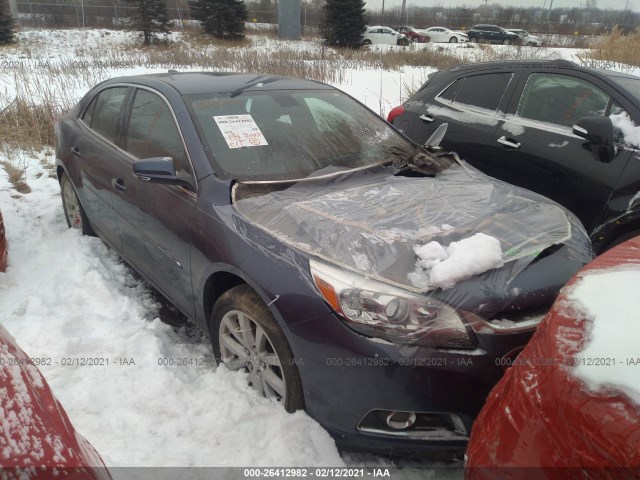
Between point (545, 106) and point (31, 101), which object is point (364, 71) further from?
point (545, 106)

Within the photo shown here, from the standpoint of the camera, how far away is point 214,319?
2.33 m

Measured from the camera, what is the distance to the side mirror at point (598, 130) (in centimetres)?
314

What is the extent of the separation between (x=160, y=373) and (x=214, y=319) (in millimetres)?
440

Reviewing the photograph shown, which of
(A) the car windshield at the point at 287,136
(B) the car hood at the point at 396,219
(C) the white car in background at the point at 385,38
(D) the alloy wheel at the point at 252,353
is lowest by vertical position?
(D) the alloy wheel at the point at 252,353

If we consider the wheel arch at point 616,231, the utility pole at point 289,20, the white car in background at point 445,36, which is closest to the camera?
the wheel arch at point 616,231

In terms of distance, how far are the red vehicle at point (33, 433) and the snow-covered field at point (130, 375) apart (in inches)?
31.0

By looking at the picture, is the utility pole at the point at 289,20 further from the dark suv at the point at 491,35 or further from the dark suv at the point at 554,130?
the dark suv at the point at 554,130

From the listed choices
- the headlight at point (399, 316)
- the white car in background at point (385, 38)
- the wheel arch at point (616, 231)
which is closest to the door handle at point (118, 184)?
the headlight at point (399, 316)

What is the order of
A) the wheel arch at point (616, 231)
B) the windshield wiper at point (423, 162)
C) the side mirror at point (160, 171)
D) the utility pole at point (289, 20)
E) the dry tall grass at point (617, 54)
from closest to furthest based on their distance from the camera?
the side mirror at point (160, 171), the windshield wiper at point (423, 162), the wheel arch at point (616, 231), the dry tall grass at point (617, 54), the utility pole at point (289, 20)

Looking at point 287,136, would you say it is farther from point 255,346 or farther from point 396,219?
point 255,346

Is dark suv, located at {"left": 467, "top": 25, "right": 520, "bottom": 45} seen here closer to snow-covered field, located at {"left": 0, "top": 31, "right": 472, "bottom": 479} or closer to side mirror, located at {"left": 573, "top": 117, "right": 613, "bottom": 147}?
side mirror, located at {"left": 573, "top": 117, "right": 613, "bottom": 147}

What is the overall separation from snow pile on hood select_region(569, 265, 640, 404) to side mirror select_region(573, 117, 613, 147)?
2203mm

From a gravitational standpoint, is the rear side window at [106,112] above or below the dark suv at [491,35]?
below

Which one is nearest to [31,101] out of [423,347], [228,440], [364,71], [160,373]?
[160,373]
